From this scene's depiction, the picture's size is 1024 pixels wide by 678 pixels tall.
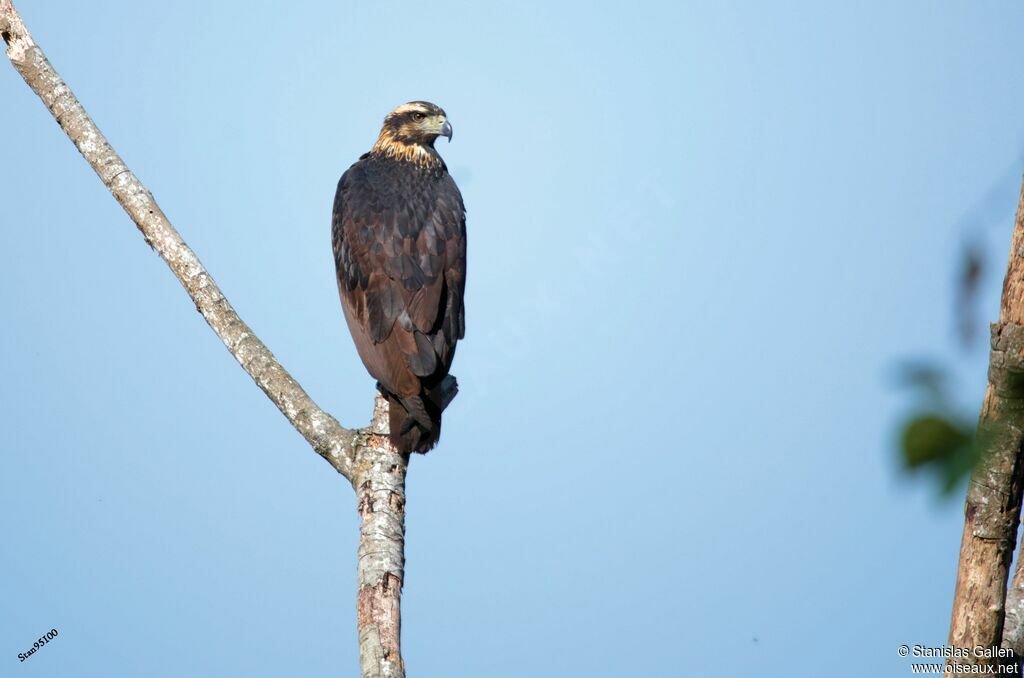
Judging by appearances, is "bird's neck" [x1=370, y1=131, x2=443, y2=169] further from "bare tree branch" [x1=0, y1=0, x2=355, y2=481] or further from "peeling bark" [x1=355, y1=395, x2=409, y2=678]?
"peeling bark" [x1=355, y1=395, x2=409, y2=678]

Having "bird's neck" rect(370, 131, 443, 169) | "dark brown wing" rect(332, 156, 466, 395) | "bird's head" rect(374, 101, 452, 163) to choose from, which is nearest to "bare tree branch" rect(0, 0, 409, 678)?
"dark brown wing" rect(332, 156, 466, 395)

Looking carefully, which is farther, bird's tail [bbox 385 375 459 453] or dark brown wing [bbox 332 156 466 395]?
dark brown wing [bbox 332 156 466 395]

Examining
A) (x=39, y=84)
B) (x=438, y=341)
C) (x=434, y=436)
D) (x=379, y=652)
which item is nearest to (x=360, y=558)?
(x=379, y=652)

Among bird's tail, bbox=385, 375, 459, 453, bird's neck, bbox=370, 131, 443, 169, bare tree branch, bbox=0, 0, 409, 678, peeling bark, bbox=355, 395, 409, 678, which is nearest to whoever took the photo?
peeling bark, bbox=355, 395, 409, 678

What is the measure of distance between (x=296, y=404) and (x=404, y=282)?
4.43 ft

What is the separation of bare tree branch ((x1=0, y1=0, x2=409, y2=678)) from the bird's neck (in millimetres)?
2744

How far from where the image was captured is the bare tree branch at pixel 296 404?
408 centimetres

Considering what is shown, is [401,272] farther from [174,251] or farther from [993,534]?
[993,534]

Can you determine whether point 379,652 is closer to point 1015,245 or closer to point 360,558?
point 360,558

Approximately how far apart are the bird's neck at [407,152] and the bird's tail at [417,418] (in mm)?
2683

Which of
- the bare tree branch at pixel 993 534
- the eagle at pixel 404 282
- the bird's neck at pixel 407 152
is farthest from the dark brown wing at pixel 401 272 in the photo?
the bare tree branch at pixel 993 534

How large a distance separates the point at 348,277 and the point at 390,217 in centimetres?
48

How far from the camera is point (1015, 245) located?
2.82 m

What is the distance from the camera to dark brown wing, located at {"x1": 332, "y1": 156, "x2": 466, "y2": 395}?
5730 mm
